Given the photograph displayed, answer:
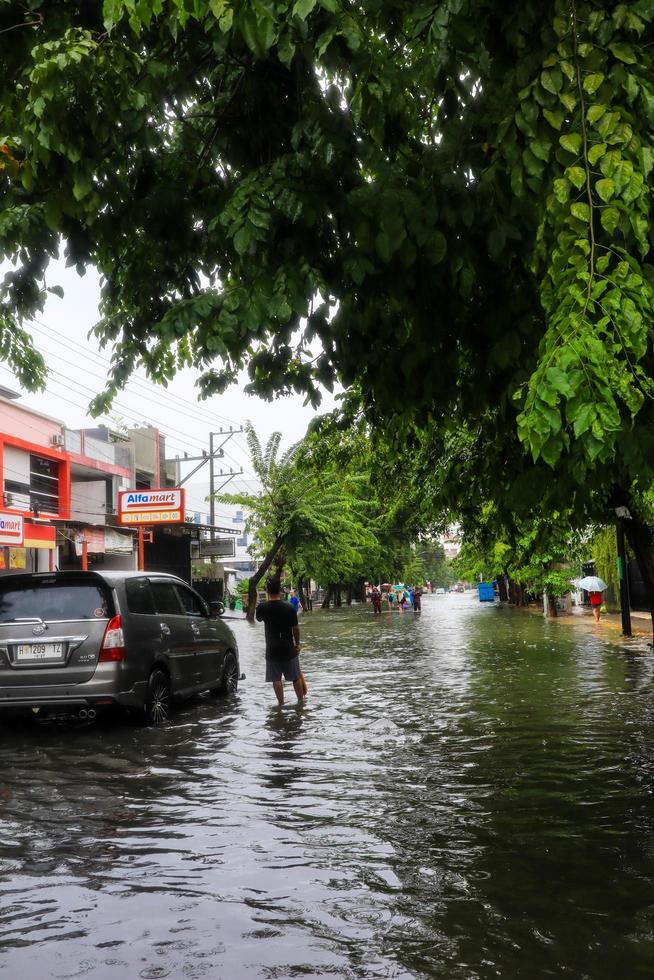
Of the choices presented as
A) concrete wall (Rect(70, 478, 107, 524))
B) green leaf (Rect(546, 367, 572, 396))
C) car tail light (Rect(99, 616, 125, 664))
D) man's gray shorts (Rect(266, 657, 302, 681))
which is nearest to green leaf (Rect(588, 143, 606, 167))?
green leaf (Rect(546, 367, 572, 396))

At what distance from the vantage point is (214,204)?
222 inches

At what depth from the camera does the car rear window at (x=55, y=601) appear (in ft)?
35.6

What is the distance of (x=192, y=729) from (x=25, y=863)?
17.8ft

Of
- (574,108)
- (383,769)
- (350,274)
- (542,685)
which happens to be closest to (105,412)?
(350,274)

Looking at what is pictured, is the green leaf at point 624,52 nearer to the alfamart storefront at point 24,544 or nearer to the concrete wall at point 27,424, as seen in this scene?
the alfamart storefront at point 24,544

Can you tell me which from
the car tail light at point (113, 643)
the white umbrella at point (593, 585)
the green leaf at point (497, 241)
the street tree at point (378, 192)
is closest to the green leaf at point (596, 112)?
the street tree at point (378, 192)

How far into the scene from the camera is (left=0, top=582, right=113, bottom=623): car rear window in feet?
35.6

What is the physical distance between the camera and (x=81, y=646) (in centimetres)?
1063

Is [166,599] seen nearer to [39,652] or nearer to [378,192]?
[39,652]

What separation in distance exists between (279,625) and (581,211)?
29.9 feet

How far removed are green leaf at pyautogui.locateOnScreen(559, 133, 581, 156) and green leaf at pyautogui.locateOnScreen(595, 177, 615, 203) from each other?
21cm

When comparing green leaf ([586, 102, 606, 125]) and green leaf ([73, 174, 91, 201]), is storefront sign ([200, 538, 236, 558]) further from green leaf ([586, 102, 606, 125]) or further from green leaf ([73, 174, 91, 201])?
green leaf ([586, 102, 606, 125])

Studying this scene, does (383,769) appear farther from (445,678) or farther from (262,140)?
(445,678)

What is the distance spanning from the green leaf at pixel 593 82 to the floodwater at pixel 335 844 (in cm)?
366
